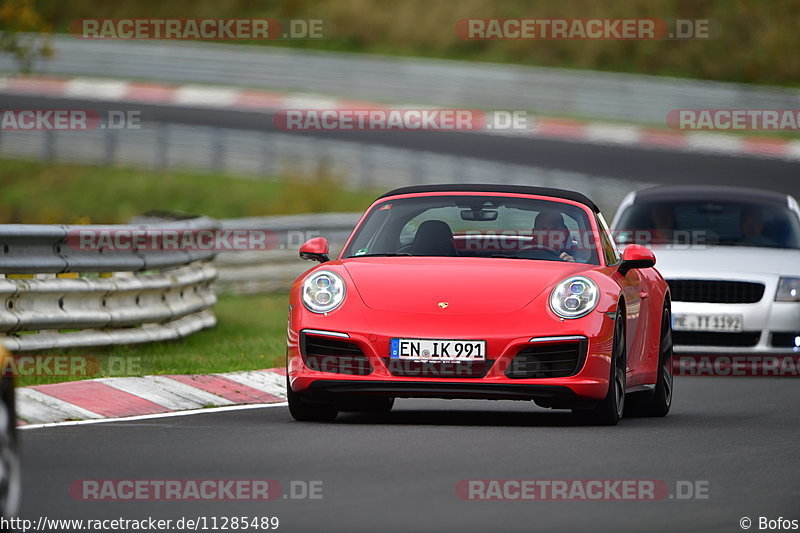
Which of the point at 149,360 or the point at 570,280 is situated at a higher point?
the point at 570,280

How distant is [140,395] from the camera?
35.8 ft

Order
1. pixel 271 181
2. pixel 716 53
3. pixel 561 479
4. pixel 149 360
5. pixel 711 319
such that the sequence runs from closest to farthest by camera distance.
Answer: pixel 561 479 < pixel 149 360 < pixel 711 319 < pixel 271 181 < pixel 716 53

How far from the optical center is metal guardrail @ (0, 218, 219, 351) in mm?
11953

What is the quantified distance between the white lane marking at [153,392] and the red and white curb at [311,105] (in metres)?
25.2

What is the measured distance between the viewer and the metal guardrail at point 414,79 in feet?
124

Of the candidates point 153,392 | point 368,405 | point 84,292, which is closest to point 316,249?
point 368,405

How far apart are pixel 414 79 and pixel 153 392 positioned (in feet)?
96.6

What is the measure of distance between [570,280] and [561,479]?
2.28 meters

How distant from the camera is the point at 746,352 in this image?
47.5 ft

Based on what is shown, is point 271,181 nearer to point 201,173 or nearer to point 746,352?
point 201,173

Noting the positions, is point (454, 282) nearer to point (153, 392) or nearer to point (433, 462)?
point (433, 462)

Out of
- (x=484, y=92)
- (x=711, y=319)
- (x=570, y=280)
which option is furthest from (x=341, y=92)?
(x=570, y=280)

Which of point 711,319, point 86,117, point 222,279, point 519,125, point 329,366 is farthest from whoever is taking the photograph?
point 519,125

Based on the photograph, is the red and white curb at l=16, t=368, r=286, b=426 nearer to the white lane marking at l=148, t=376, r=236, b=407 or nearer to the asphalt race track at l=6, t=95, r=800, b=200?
the white lane marking at l=148, t=376, r=236, b=407
